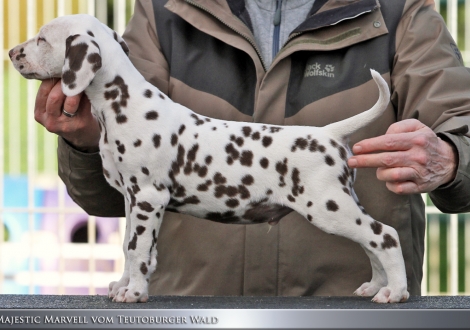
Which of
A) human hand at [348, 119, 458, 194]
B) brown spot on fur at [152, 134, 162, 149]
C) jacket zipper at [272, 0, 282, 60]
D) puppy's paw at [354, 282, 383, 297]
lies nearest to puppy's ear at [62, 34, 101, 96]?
brown spot on fur at [152, 134, 162, 149]

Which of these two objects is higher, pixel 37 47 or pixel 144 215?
pixel 37 47

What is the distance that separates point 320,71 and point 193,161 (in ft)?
3.26

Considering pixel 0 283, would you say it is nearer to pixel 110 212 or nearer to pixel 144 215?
pixel 110 212

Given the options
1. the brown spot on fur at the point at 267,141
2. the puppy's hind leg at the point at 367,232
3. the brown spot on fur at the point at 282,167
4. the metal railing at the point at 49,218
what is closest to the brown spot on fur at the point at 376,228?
the puppy's hind leg at the point at 367,232

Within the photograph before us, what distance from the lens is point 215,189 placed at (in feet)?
8.41

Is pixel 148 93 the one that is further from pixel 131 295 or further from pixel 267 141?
pixel 131 295

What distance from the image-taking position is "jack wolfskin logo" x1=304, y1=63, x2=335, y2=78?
3.24 metres

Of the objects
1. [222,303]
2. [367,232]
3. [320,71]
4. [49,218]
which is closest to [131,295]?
[222,303]

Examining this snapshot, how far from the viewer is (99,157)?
9.91 ft

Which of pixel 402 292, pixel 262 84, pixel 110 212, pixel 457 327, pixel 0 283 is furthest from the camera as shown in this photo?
pixel 0 283

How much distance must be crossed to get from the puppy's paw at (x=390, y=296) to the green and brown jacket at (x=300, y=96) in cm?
69

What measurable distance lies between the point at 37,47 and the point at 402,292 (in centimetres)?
168

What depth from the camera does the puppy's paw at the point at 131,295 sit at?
2.48 m

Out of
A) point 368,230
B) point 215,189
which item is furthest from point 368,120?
point 215,189
